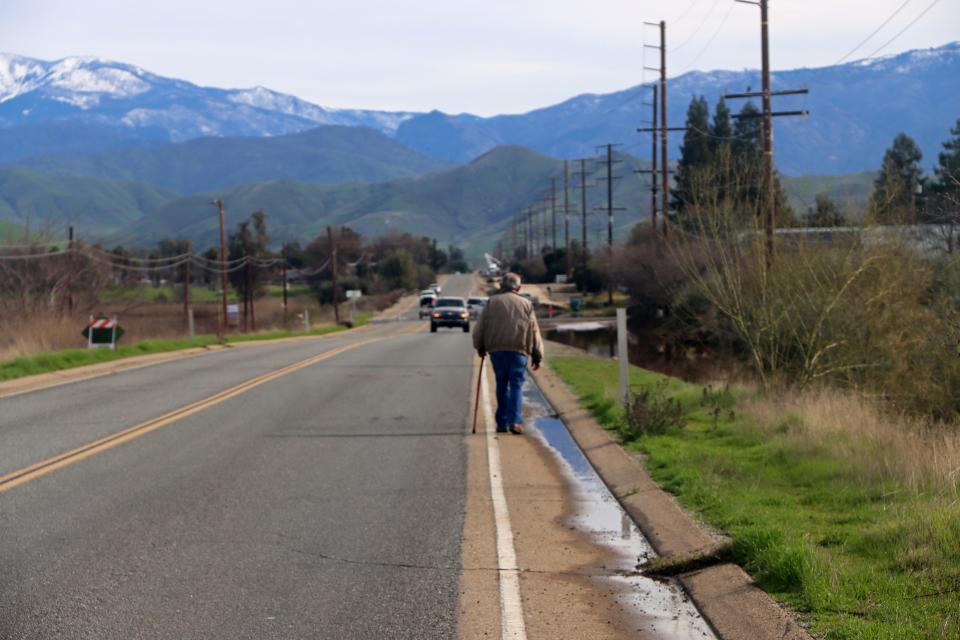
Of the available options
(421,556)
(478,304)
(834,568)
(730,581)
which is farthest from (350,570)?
(478,304)

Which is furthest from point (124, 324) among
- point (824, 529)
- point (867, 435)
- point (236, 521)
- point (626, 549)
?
point (824, 529)

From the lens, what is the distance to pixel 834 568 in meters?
7.10

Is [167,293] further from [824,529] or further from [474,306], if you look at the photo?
[824,529]

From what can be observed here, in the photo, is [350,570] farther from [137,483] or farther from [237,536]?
[137,483]

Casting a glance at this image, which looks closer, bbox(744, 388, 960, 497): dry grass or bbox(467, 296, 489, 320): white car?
bbox(744, 388, 960, 497): dry grass

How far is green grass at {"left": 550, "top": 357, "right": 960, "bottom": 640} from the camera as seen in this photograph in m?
6.37

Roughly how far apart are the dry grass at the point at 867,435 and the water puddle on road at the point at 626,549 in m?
2.09

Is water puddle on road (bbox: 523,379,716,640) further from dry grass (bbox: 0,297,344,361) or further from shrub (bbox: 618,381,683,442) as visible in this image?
dry grass (bbox: 0,297,344,361)

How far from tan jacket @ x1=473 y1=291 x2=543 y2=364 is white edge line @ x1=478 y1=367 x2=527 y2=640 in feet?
6.05

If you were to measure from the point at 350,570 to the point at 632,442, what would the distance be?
6557mm

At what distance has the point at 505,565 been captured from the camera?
7980 millimetres

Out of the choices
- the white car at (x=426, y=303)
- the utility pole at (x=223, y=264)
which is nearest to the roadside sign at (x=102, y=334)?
the utility pole at (x=223, y=264)

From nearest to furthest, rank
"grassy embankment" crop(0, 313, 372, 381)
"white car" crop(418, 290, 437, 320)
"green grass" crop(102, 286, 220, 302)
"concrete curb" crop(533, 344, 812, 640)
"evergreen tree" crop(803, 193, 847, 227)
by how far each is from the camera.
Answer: "concrete curb" crop(533, 344, 812, 640), "evergreen tree" crop(803, 193, 847, 227), "grassy embankment" crop(0, 313, 372, 381), "green grass" crop(102, 286, 220, 302), "white car" crop(418, 290, 437, 320)

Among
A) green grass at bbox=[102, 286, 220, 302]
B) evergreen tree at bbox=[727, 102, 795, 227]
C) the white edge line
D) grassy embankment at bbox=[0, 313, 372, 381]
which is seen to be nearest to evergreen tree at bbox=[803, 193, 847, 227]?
evergreen tree at bbox=[727, 102, 795, 227]
